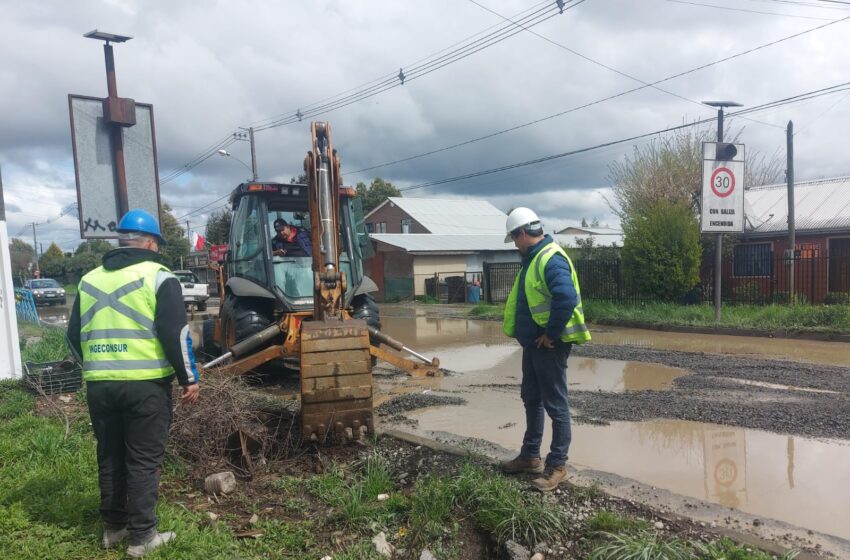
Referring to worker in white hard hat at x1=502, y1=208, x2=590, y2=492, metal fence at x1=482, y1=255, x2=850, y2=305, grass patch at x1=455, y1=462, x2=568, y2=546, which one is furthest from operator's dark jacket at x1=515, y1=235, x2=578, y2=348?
metal fence at x1=482, y1=255, x2=850, y2=305

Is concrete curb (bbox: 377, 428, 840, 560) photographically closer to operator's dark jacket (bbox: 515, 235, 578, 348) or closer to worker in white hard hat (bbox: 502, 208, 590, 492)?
worker in white hard hat (bbox: 502, 208, 590, 492)

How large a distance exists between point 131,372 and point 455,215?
39.8m

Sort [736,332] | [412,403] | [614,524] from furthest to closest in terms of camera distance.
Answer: [736,332], [412,403], [614,524]

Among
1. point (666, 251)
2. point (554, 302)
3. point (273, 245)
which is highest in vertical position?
point (273, 245)

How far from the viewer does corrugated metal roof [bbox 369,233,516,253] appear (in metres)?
30.7

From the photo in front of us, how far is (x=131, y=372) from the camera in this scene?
3.41 meters

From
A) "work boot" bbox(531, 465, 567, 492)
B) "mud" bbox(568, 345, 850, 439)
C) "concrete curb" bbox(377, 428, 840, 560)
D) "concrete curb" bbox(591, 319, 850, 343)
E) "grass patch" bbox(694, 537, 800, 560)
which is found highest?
"work boot" bbox(531, 465, 567, 492)

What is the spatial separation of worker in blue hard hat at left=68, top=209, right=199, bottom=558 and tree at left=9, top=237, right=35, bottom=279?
6220 cm

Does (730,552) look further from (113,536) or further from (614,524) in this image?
(113,536)

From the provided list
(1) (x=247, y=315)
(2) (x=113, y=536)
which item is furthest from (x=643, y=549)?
(1) (x=247, y=315)

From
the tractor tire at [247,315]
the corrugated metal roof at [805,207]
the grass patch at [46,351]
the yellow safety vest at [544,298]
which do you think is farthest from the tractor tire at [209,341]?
the corrugated metal roof at [805,207]

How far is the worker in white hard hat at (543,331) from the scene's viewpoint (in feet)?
13.3

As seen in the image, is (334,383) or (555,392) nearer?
(555,392)

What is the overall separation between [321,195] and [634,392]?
452 cm
